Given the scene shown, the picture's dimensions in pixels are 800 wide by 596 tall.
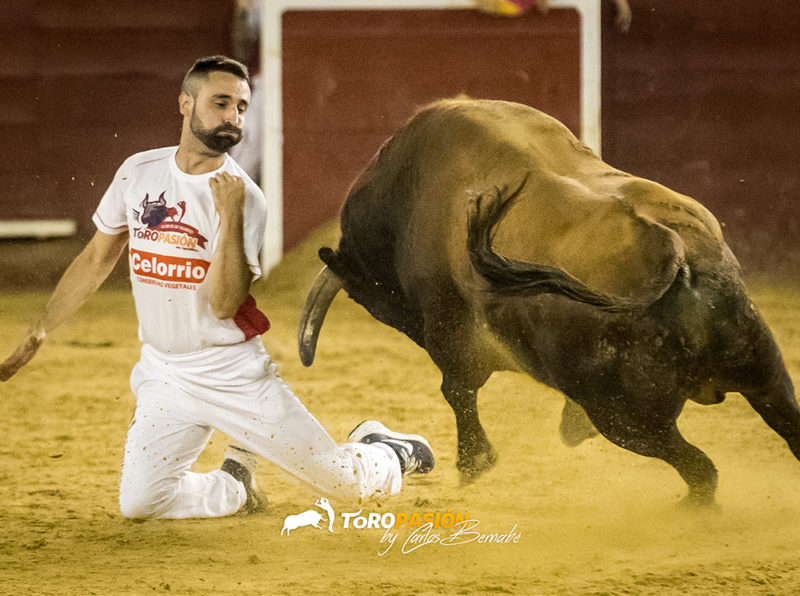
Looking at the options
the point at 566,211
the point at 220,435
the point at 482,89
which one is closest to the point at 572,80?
the point at 482,89

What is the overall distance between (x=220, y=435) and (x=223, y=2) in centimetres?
410

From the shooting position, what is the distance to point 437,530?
117 inches

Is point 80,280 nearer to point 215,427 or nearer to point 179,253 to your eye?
point 179,253

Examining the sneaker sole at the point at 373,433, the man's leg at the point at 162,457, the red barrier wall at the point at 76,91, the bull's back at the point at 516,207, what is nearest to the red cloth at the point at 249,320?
the man's leg at the point at 162,457

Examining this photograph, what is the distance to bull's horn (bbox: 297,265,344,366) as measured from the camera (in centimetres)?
386

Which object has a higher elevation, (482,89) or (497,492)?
(482,89)

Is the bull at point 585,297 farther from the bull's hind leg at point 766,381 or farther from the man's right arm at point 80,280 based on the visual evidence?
the man's right arm at point 80,280

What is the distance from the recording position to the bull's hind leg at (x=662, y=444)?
275 cm

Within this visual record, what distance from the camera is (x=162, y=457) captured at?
2.95 metres

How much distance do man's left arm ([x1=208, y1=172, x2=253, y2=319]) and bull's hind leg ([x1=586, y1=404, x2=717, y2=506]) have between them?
0.90 meters

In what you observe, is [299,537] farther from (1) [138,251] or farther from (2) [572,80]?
(2) [572,80]

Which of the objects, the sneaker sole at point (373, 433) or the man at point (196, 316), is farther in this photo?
the sneaker sole at point (373, 433)

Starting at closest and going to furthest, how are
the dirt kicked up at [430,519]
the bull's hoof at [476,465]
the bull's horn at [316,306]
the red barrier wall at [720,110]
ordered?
the dirt kicked up at [430,519]
the bull's hoof at [476,465]
the bull's horn at [316,306]
the red barrier wall at [720,110]

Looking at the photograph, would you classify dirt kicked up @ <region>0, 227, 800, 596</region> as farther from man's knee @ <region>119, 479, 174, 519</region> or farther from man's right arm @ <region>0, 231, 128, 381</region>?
man's right arm @ <region>0, 231, 128, 381</region>
